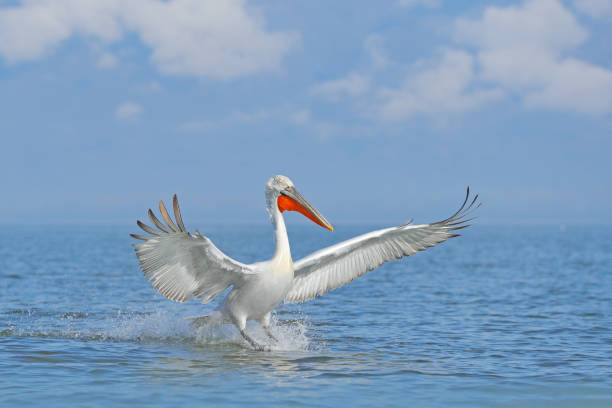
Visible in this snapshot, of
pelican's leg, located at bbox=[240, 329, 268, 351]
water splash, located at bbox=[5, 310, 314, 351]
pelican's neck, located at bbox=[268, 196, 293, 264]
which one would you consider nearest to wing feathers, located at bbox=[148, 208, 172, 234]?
pelican's neck, located at bbox=[268, 196, 293, 264]

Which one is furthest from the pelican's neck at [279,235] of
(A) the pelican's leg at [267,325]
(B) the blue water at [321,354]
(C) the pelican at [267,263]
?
(B) the blue water at [321,354]

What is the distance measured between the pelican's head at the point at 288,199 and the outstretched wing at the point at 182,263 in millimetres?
1121

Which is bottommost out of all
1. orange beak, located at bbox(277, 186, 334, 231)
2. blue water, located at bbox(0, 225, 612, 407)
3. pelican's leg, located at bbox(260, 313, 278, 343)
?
blue water, located at bbox(0, 225, 612, 407)

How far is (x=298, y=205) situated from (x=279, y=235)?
52cm

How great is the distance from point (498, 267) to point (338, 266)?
85.0ft

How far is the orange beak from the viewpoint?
10.1 metres

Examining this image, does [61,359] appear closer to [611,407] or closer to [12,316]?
[12,316]

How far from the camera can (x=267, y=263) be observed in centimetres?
1007

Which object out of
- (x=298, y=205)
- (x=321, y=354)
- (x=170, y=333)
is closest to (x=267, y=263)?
(x=298, y=205)

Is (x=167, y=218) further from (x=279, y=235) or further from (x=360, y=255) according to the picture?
(x=360, y=255)

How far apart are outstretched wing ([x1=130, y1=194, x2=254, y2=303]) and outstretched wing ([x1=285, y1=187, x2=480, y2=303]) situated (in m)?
1.31

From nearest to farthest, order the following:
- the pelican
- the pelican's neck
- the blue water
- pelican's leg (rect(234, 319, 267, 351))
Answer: the blue water < the pelican < the pelican's neck < pelican's leg (rect(234, 319, 267, 351))

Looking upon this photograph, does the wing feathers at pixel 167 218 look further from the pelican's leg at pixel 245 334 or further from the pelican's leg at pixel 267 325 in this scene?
the pelican's leg at pixel 267 325

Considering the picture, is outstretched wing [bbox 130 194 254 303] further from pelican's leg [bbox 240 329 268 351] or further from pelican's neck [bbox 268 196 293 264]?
pelican's leg [bbox 240 329 268 351]
